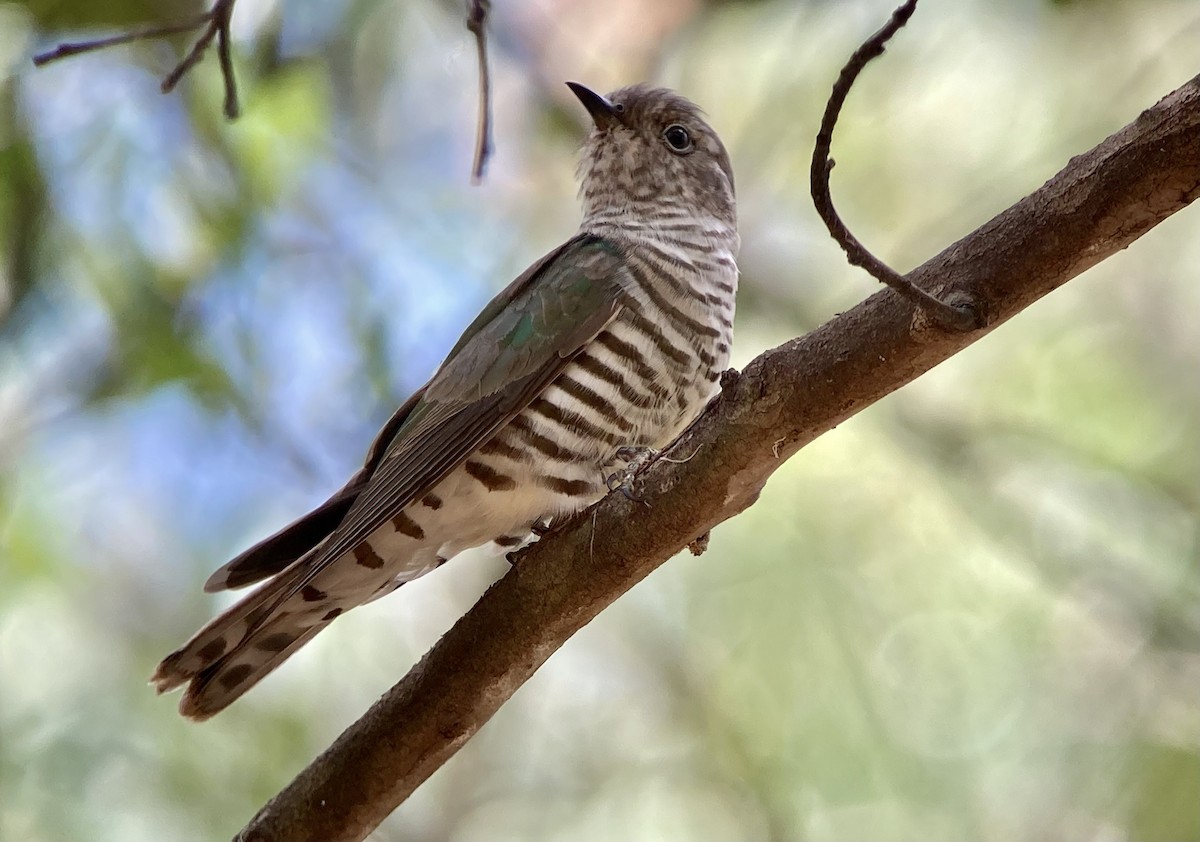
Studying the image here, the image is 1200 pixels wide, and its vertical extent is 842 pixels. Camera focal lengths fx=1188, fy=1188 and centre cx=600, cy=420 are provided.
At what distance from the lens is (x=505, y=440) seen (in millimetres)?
3008

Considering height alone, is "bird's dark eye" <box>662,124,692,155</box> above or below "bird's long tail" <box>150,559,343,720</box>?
above

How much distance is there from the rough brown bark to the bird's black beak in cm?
175

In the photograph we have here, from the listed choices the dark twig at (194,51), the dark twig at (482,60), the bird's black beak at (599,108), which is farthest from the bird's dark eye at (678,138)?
the dark twig at (194,51)

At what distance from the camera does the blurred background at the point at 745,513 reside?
418cm

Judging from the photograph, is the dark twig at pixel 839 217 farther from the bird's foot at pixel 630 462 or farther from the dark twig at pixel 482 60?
the dark twig at pixel 482 60

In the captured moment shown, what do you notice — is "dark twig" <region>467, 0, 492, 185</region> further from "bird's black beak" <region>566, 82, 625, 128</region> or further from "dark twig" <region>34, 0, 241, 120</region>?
"bird's black beak" <region>566, 82, 625, 128</region>

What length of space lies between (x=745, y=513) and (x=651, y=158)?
1.47 m

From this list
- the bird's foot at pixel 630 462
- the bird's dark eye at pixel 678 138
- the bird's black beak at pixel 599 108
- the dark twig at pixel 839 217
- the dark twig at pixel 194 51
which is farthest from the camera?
the bird's dark eye at pixel 678 138

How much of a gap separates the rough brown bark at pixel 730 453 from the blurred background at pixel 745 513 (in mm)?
1809

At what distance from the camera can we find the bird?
294 centimetres

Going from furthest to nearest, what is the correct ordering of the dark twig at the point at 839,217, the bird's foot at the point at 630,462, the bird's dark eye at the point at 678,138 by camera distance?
the bird's dark eye at the point at 678,138 < the bird's foot at the point at 630,462 < the dark twig at the point at 839,217

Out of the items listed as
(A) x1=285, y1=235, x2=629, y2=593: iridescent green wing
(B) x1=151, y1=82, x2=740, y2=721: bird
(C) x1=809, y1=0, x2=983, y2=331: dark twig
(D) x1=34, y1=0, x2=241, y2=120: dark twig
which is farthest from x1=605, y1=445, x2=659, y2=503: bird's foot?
(D) x1=34, y1=0, x2=241, y2=120: dark twig

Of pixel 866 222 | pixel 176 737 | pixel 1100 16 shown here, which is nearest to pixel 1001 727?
pixel 866 222

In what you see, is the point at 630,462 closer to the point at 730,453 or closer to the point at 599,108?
the point at 730,453
